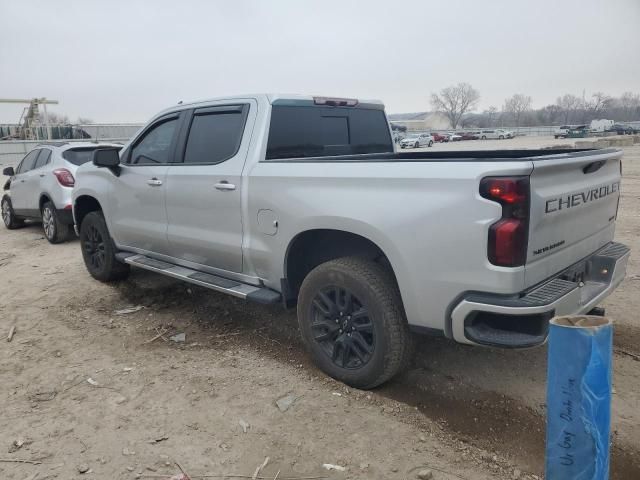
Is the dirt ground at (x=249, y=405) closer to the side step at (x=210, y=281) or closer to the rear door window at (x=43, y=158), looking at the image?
→ the side step at (x=210, y=281)

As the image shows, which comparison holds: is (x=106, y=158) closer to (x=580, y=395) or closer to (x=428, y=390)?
(x=428, y=390)

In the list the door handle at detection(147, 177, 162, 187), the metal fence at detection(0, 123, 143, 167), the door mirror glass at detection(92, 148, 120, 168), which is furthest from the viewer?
the metal fence at detection(0, 123, 143, 167)

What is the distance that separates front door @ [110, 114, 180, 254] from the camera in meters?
4.76

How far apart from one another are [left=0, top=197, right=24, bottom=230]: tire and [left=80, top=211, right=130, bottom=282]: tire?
5094 mm

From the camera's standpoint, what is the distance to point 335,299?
11.3 ft

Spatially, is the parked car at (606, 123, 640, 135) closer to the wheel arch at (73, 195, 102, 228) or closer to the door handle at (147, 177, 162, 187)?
the wheel arch at (73, 195, 102, 228)

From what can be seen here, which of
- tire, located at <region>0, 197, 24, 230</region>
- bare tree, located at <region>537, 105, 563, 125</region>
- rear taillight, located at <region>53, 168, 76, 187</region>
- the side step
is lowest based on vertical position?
tire, located at <region>0, 197, 24, 230</region>

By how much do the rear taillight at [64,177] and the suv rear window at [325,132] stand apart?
5.40 meters

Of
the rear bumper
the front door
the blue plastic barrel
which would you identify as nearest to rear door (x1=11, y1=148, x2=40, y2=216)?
the front door

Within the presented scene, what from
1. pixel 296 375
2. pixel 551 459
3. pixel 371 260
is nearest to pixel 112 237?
pixel 296 375

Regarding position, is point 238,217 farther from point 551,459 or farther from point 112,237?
point 551,459

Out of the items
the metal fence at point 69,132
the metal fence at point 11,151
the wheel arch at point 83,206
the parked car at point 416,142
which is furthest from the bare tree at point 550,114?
the wheel arch at point 83,206

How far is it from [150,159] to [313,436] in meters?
3.17

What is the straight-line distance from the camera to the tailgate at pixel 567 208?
8.79ft
